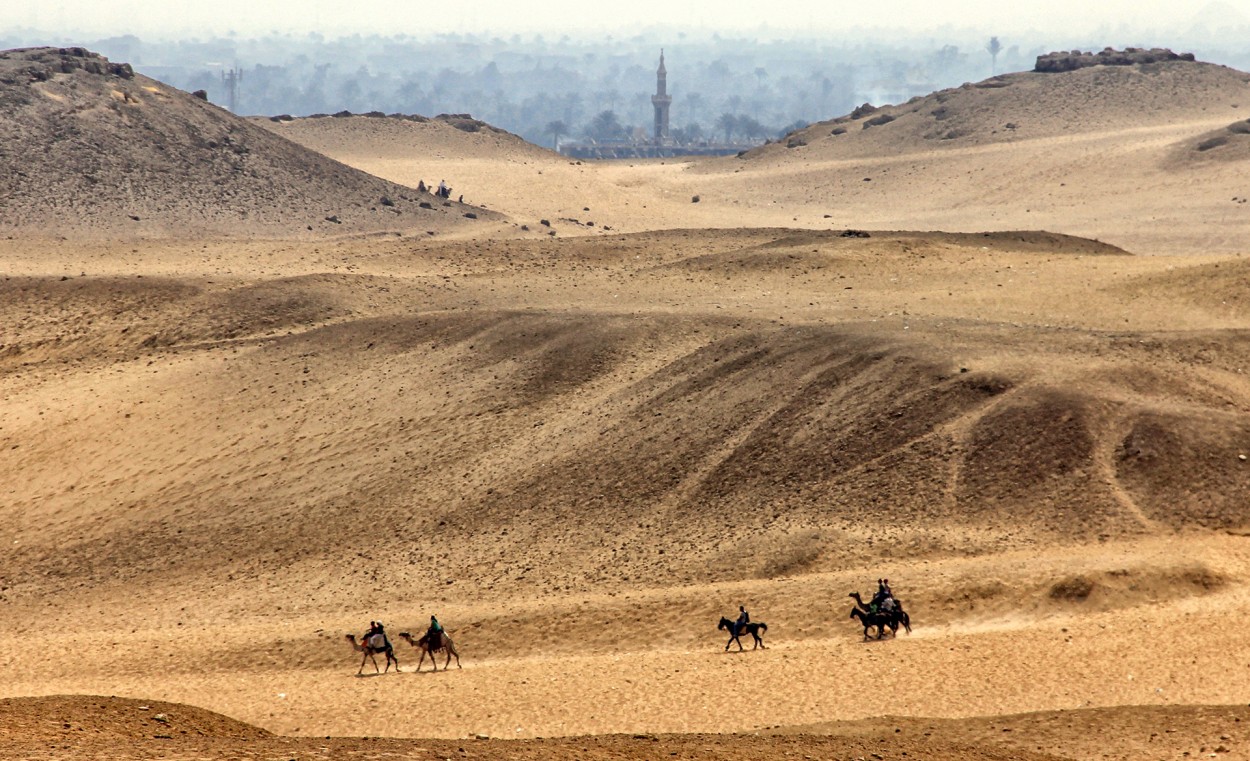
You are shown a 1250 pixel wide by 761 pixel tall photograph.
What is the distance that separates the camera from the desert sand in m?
20.2

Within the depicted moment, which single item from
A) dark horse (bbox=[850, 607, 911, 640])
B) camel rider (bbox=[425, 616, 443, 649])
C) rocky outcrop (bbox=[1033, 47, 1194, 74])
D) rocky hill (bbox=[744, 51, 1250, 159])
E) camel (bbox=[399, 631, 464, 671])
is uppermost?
rocky outcrop (bbox=[1033, 47, 1194, 74])

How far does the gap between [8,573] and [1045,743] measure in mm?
23590

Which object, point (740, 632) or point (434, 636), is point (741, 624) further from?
point (434, 636)

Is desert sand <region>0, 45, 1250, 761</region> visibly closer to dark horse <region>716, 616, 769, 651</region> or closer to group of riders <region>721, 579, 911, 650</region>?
dark horse <region>716, 616, 769, 651</region>

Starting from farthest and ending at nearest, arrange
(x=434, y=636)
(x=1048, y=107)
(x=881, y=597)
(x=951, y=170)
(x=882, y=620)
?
(x=1048, y=107)
(x=951, y=170)
(x=434, y=636)
(x=881, y=597)
(x=882, y=620)

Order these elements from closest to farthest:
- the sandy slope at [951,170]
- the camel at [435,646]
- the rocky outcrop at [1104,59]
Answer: the camel at [435,646]
the sandy slope at [951,170]
the rocky outcrop at [1104,59]

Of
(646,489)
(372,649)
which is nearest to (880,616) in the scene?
(372,649)

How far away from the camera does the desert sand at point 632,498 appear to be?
20.2 m

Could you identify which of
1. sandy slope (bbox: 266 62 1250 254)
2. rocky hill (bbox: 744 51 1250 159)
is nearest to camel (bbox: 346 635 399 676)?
sandy slope (bbox: 266 62 1250 254)

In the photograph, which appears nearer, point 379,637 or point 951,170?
point 379,637

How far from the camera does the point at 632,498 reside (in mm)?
30234

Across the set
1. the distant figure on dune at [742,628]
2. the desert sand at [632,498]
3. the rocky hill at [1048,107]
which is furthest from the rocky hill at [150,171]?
the distant figure on dune at [742,628]

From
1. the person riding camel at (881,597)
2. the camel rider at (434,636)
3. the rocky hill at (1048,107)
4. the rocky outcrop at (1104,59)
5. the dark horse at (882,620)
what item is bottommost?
the camel rider at (434,636)

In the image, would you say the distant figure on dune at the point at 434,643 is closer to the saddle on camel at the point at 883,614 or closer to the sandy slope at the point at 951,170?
the saddle on camel at the point at 883,614
